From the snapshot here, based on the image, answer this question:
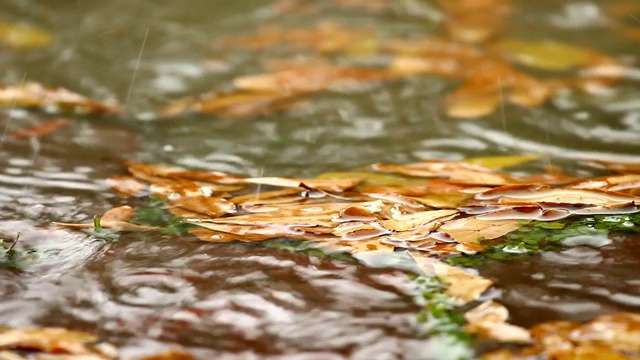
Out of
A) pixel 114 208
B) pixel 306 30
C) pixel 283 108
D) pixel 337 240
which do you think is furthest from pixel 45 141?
pixel 306 30

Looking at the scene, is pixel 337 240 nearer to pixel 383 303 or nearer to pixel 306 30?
pixel 383 303

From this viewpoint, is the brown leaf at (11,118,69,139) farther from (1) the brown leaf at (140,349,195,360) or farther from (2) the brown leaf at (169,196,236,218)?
(1) the brown leaf at (140,349,195,360)

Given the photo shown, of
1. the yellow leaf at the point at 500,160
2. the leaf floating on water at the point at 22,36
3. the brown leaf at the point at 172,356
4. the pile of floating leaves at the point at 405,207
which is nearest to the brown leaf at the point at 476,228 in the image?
the pile of floating leaves at the point at 405,207

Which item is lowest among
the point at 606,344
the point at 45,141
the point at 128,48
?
the point at 606,344

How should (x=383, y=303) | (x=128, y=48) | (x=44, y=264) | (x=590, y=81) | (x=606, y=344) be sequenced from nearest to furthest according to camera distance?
(x=606, y=344) < (x=383, y=303) < (x=44, y=264) < (x=590, y=81) < (x=128, y=48)

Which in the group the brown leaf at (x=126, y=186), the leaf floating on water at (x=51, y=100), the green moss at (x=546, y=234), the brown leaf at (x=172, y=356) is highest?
the leaf floating on water at (x=51, y=100)

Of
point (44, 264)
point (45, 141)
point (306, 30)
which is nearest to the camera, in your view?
point (44, 264)

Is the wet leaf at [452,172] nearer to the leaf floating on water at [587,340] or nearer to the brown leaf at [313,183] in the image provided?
the brown leaf at [313,183]
